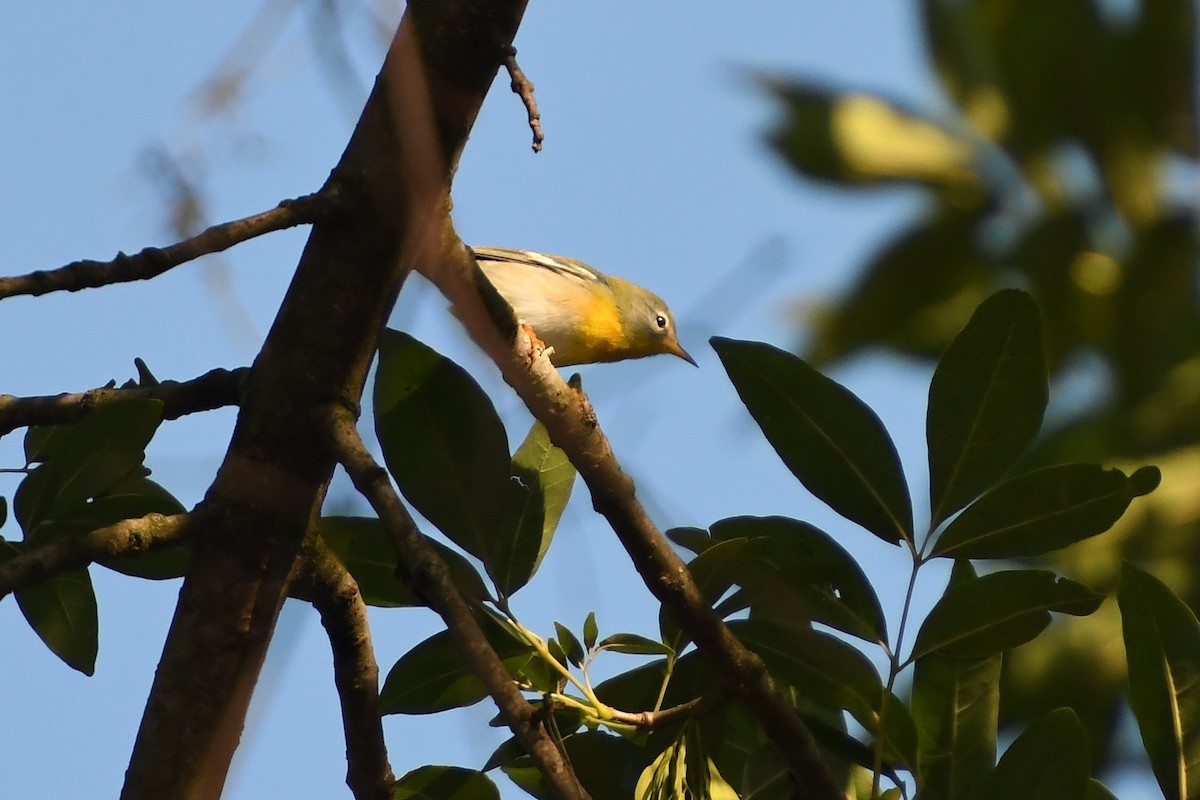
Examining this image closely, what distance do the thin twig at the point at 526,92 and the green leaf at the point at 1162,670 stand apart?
43.9 inches

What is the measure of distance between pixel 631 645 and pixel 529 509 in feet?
1.09

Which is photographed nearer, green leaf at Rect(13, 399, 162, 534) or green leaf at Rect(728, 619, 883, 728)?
green leaf at Rect(13, 399, 162, 534)

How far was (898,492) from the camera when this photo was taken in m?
1.97

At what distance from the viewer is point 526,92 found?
183 centimetres

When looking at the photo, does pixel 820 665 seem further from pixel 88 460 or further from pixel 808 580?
pixel 88 460

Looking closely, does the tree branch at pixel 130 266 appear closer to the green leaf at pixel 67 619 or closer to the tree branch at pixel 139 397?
the tree branch at pixel 139 397

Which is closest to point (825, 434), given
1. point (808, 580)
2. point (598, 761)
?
point (808, 580)

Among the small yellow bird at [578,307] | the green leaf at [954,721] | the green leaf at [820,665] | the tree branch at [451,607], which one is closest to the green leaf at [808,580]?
the green leaf at [820,665]

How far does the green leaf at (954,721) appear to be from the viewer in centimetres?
201

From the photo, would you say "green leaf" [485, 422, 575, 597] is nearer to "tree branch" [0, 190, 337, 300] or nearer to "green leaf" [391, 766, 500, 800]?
"green leaf" [391, 766, 500, 800]

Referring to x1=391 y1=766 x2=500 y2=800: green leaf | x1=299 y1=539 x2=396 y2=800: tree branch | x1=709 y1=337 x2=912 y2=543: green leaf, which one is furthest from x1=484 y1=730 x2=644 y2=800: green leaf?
x1=709 y1=337 x2=912 y2=543: green leaf

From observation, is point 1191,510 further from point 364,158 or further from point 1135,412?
point 364,158

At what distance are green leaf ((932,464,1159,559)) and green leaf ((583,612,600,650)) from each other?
1.94 feet

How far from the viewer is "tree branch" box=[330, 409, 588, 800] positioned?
4.42 feet
